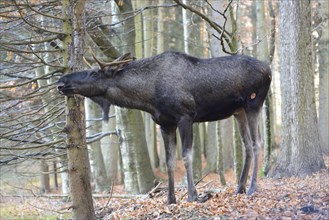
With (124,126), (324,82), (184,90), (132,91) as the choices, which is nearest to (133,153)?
(124,126)

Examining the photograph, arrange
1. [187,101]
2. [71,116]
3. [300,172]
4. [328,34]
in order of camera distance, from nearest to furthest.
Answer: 1. [71,116]
2. [187,101]
3. [300,172]
4. [328,34]

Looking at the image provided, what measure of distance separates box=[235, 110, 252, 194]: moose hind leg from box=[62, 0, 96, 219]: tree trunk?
2.62 m

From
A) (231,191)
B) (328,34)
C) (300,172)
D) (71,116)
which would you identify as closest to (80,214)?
(71,116)

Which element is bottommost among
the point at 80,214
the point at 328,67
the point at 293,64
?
the point at 80,214

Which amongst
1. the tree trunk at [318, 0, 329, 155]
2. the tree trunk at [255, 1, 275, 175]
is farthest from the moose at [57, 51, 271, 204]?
the tree trunk at [318, 0, 329, 155]

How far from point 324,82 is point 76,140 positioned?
16.4m

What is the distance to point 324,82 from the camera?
816 inches

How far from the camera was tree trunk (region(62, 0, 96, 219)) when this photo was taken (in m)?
6.63

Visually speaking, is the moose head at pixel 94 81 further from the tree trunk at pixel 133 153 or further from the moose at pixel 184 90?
the tree trunk at pixel 133 153

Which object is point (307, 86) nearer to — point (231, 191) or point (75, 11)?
point (231, 191)

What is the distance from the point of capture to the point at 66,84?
682cm

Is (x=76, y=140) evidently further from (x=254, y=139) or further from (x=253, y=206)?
(x=254, y=139)

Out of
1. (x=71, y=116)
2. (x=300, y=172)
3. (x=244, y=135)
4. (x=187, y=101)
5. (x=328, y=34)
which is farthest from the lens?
(x=328, y=34)

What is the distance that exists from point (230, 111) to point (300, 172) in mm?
3103
